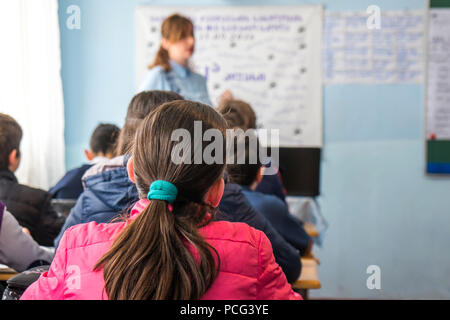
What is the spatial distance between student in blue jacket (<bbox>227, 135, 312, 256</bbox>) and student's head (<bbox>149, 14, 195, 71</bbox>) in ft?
3.25

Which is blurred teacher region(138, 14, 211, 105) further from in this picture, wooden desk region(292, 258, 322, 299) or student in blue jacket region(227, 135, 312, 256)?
wooden desk region(292, 258, 322, 299)

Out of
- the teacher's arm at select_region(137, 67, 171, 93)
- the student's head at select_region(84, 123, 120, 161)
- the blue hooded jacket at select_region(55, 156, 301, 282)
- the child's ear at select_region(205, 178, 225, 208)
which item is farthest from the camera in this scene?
the teacher's arm at select_region(137, 67, 171, 93)

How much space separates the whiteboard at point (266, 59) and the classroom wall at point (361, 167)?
0.29 ft

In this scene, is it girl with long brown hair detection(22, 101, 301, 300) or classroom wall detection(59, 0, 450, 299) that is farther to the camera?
classroom wall detection(59, 0, 450, 299)

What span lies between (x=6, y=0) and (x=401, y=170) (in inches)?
110

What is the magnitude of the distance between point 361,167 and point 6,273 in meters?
2.56

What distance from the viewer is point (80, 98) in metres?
3.52

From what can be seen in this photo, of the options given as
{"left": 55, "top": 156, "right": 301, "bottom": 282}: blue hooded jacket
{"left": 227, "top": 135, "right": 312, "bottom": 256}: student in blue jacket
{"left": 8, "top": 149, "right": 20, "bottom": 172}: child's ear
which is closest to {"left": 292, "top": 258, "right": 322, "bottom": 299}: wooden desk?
{"left": 227, "top": 135, "right": 312, "bottom": 256}: student in blue jacket

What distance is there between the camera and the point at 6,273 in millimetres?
1600

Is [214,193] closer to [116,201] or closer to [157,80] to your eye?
[116,201]

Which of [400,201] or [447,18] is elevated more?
[447,18]

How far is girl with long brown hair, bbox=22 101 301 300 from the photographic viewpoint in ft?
2.59

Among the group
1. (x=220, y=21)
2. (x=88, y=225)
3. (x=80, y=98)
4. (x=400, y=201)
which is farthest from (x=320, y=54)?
(x=88, y=225)
